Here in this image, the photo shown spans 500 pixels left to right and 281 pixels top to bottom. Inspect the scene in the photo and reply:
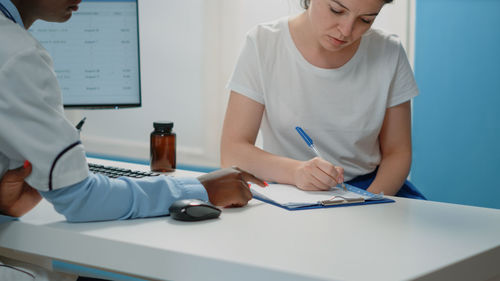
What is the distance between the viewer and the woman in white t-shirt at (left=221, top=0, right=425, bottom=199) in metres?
1.57

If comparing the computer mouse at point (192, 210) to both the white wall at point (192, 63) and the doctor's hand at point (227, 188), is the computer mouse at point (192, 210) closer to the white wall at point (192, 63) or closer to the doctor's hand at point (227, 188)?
the doctor's hand at point (227, 188)

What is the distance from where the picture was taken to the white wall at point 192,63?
2838mm

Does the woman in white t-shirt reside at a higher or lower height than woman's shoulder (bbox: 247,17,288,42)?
lower

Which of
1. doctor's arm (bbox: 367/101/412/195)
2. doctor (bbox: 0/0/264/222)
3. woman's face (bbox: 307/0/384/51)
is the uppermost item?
woman's face (bbox: 307/0/384/51)

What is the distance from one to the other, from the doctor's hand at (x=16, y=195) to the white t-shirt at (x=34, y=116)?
5cm

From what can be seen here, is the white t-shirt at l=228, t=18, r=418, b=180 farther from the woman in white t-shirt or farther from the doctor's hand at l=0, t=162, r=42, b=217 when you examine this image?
the doctor's hand at l=0, t=162, r=42, b=217

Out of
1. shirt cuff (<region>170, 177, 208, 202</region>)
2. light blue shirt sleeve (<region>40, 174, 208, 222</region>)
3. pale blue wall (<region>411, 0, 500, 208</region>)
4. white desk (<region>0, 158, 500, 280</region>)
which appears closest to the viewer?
white desk (<region>0, 158, 500, 280</region>)

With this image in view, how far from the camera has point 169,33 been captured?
9.86 feet

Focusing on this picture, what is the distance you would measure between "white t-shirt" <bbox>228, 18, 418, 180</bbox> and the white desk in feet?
1.80

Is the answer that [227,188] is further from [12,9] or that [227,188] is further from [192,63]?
[192,63]

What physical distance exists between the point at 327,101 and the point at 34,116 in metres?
0.93

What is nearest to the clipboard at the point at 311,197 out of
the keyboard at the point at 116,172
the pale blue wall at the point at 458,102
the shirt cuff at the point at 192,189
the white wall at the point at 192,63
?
the shirt cuff at the point at 192,189

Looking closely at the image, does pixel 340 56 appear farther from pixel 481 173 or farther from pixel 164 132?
pixel 481 173

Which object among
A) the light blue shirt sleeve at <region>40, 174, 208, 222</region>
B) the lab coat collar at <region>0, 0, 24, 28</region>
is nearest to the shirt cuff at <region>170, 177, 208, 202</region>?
the light blue shirt sleeve at <region>40, 174, 208, 222</region>
